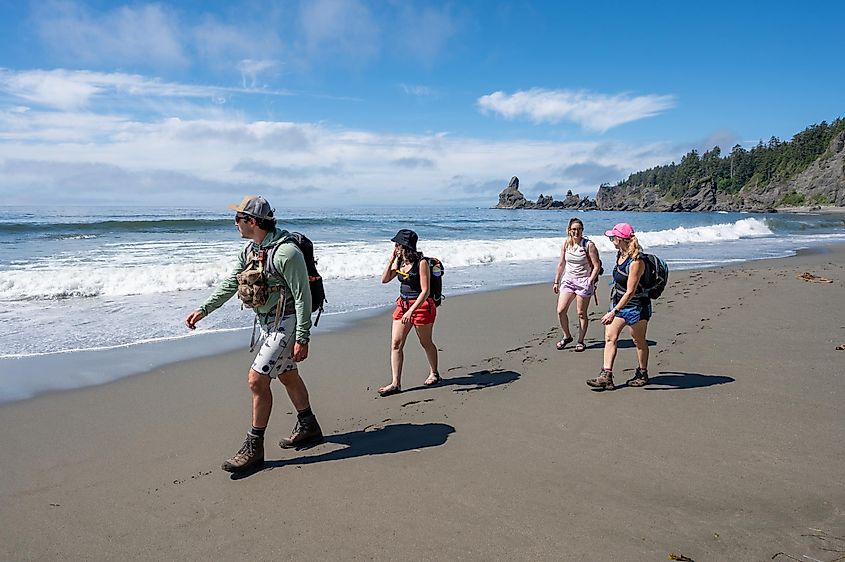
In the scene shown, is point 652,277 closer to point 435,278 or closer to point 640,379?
point 640,379

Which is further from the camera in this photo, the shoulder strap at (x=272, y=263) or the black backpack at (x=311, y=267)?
the black backpack at (x=311, y=267)

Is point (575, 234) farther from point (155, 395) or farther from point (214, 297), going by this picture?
point (155, 395)

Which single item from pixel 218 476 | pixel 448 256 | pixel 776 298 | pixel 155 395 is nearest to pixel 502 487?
pixel 218 476

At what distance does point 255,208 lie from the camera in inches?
156

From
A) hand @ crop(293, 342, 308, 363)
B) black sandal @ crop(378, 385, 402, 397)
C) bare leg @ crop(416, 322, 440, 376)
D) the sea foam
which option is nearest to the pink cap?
bare leg @ crop(416, 322, 440, 376)

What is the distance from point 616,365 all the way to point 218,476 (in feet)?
15.3

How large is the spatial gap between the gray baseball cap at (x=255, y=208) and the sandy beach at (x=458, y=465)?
188 cm

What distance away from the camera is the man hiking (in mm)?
3920

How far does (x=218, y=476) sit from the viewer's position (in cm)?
402

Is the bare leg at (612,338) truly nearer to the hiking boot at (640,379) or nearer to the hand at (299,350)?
the hiking boot at (640,379)

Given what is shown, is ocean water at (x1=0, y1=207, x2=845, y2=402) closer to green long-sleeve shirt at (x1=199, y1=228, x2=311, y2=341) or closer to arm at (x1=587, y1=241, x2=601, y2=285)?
green long-sleeve shirt at (x1=199, y1=228, x2=311, y2=341)

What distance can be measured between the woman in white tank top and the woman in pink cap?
1.65m

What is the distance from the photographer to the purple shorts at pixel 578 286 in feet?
24.7

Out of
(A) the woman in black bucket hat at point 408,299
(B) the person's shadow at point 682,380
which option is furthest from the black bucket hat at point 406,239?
(B) the person's shadow at point 682,380
